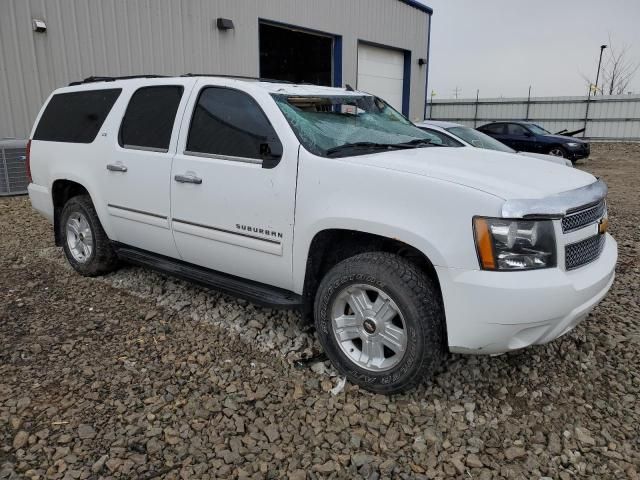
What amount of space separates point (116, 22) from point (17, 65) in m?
2.06

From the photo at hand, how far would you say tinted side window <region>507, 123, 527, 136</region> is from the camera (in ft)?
60.8

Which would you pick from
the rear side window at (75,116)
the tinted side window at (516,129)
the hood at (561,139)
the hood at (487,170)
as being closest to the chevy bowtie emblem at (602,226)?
the hood at (487,170)

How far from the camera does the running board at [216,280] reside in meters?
3.38

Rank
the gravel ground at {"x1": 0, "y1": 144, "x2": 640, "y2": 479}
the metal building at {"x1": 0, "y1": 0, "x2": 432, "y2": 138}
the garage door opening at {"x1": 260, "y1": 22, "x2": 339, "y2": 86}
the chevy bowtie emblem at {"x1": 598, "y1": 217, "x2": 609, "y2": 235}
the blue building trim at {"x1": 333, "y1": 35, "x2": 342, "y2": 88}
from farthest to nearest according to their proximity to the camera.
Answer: the garage door opening at {"x1": 260, "y1": 22, "x2": 339, "y2": 86} → the blue building trim at {"x1": 333, "y1": 35, "x2": 342, "y2": 88} → the metal building at {"x1": 0, "y1": 0, "x2": 432, "y2": 138} → the chevy bowtie emblem at {"x1": 598, "y1": 217, "x2": 609, "y2": 235} → the gravel ground at {"x1": 0, "y1": 144, "x2": 640, "y2": 479}

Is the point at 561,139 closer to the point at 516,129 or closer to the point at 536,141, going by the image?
the point at 536,141

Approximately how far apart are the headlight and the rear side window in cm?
336

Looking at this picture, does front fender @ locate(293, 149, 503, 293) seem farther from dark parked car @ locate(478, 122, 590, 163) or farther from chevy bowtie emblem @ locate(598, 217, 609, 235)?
dark parked car @ locate(478, 122, 590, 163)

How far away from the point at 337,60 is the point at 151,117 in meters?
12.3

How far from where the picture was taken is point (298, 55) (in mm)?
18969

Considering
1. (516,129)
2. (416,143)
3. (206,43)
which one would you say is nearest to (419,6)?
(516,129)

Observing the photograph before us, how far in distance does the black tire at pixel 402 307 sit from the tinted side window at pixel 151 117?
181 cm

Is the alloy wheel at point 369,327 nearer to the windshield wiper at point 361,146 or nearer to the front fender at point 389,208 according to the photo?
the front fender at point 389,208

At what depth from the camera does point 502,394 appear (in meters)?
3.08

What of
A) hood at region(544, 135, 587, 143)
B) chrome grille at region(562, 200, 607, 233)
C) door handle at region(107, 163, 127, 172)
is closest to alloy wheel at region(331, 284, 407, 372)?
chrome grille at region(562, 200, 607, 233)
